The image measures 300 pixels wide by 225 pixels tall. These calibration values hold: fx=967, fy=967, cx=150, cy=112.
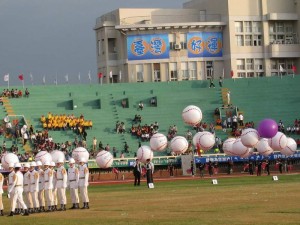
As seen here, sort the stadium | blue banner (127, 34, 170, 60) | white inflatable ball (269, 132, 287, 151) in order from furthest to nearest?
blue banner (127, 34, 170, 60) → white inflatable ball (269, 132, 287, 151) → the stadium

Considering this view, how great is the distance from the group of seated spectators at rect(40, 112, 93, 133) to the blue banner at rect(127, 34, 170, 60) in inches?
615

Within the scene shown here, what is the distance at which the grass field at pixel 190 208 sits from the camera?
94.6 ft

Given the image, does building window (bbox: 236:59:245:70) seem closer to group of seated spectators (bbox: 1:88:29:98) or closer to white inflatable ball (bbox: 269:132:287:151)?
group of seated spectators (bbox: 1:88:29:98)

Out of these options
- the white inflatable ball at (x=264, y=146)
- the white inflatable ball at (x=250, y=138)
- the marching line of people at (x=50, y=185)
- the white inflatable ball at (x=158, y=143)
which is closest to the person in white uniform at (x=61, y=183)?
the marching line of people at (x=50, y=185)

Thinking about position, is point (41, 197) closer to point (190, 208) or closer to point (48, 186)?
point (48, 186)

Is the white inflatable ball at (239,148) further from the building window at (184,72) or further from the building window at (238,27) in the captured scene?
the building window at (238,27)

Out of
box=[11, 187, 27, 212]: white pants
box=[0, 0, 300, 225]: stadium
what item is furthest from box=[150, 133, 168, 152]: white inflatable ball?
box=[11, 187, 27, 212]: white pants

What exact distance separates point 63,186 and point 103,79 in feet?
184

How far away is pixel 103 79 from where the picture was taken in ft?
305

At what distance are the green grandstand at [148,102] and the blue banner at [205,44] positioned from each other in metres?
7.75

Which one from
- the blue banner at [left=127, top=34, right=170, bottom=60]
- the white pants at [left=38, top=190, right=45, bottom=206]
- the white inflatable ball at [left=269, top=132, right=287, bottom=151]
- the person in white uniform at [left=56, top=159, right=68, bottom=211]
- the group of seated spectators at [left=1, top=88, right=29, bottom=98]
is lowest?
the white pants at [left=38, top=190, right=45, bottom=206]

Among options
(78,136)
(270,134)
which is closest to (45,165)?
(270,134)

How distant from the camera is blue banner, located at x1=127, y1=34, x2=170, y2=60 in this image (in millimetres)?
89188

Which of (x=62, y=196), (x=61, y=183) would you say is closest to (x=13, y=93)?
(x=61, y=183)
